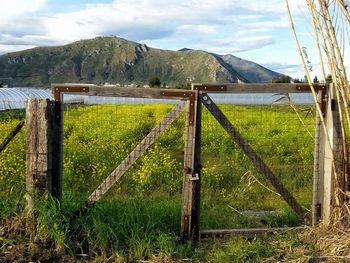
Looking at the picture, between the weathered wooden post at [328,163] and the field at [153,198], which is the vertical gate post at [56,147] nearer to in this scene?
the field at [153,198]

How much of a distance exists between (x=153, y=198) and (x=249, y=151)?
2.28 m

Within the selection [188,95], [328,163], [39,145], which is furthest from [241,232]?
[39,145]

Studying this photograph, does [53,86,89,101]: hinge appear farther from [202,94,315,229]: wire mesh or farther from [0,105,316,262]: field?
[202,94,315,229]: wire mesh

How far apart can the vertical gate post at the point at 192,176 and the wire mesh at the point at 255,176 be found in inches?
18.1

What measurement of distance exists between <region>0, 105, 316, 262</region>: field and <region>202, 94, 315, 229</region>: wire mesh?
0.06 ft

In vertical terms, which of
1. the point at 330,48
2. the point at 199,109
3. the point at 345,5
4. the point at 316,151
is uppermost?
the point at 345,5

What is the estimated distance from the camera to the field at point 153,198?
525 cm

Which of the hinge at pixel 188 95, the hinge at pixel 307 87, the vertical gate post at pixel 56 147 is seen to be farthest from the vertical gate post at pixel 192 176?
the vertical gate post at pixel 56 147

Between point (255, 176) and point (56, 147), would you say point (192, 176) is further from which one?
point (255, 176)

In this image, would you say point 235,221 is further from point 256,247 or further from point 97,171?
point 97,171

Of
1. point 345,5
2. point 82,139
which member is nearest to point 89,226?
point 345,5

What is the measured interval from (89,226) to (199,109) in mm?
1726

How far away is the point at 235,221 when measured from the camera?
683 centimetres

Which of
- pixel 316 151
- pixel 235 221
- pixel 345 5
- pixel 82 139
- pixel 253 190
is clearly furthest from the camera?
pixel 82 139
